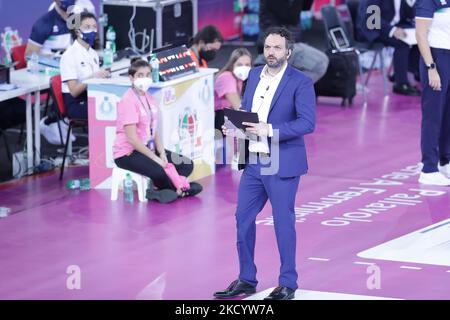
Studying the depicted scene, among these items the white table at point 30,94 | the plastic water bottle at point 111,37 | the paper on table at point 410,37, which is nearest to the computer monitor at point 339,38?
the paper on table at point 410,37

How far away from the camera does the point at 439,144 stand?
35.4ft

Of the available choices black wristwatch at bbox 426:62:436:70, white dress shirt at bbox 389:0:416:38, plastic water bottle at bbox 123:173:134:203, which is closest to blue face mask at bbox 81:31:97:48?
plastic water bottle at bbox 123:173:134:203

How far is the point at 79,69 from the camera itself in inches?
437

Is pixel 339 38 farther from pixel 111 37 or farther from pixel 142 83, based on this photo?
pixel 142 83

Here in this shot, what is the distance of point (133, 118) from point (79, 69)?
4.38ft

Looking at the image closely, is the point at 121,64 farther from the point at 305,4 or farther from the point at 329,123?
the point at 305,4

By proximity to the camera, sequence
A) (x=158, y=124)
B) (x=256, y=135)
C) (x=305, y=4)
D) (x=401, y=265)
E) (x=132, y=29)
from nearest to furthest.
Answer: (x=256, y=135), (x=401, y=265), (x=158, y=124), (x=132, y=29), (x=305, y=4)

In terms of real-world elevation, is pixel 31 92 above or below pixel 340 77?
above

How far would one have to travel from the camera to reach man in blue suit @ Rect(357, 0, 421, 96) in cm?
1458

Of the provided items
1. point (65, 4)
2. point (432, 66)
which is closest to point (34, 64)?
point (65, 4)

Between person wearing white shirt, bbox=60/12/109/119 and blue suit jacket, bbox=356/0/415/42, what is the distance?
14.5 feet

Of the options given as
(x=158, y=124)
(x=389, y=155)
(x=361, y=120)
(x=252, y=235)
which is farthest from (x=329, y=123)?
(x=252, y=235)

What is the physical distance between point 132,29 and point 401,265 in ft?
19.5

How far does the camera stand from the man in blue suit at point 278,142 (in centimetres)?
714
